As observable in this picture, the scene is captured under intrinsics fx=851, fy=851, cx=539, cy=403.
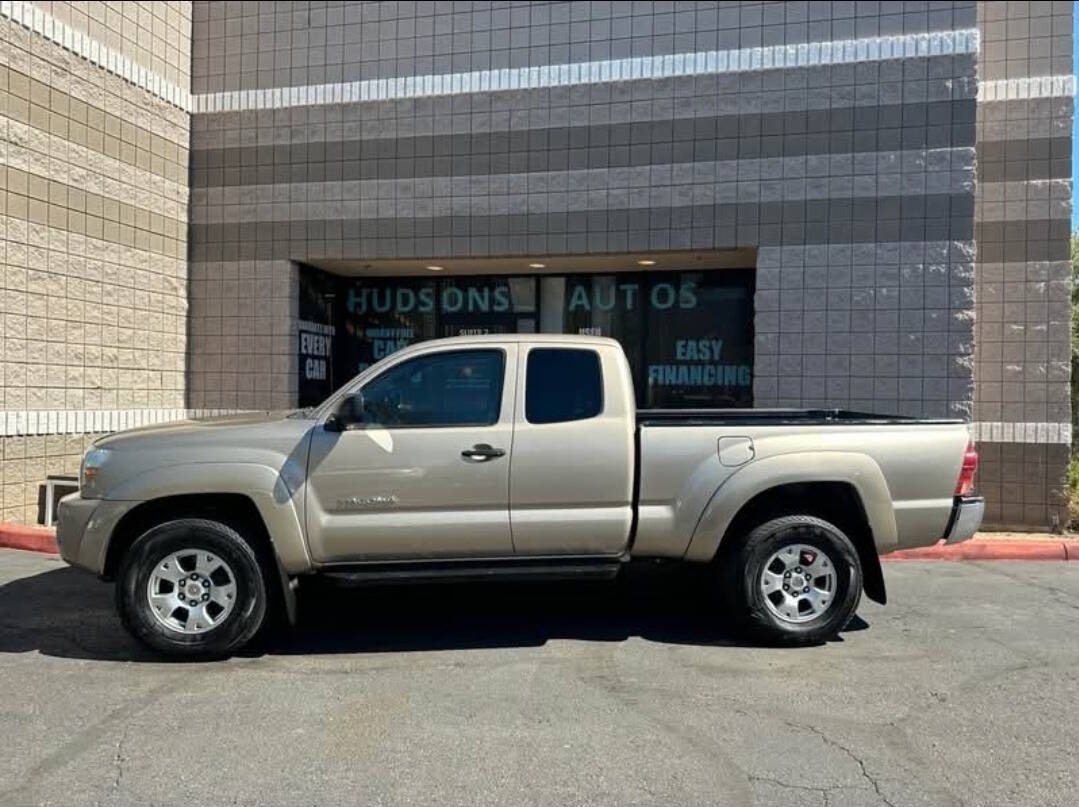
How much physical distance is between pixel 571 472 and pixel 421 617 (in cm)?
170

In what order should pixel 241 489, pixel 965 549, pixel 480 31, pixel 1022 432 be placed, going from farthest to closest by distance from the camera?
pixel 480 31
pixel 1022 432
pixel 965 549
pixel 241 489

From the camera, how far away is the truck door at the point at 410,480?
5.20 metres

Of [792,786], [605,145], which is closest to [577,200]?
[605,145]

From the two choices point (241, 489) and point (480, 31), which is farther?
point (480, 31)

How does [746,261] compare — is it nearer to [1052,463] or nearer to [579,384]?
[1052,463]

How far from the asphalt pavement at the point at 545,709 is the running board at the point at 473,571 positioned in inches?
18.2

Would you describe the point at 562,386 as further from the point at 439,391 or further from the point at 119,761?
the point at 119,761

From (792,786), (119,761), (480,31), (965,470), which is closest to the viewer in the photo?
(792,786)

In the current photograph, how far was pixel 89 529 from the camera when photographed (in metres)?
5.14

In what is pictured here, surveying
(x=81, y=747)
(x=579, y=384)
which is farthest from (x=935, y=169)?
(x=81, y=747)

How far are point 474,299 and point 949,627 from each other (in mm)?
7552

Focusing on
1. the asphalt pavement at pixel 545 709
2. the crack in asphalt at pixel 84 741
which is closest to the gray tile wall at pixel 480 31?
the asphalt pavement at pixel 545 709

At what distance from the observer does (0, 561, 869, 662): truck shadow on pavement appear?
5.48m

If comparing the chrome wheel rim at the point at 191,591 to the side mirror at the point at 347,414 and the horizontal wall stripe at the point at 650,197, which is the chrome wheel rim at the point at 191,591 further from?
the horizontal wall stripe at the point at 650,197
